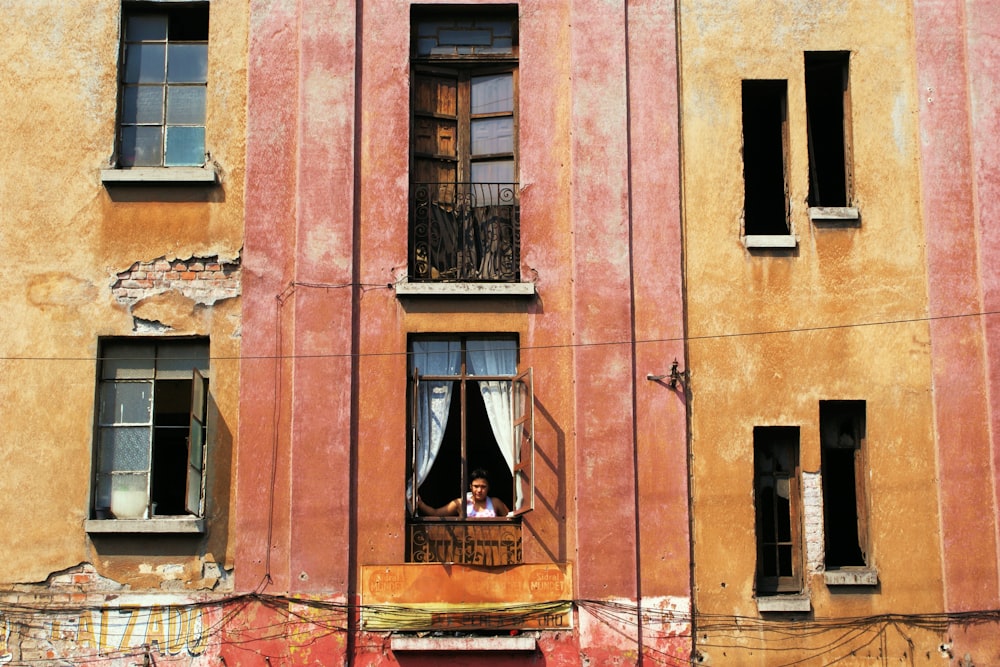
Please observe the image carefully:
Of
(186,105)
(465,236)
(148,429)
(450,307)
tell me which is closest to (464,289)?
(450,307)

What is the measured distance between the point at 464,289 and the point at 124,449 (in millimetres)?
3844

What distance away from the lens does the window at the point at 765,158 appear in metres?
14.1

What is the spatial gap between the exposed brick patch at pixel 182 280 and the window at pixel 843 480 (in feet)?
20.5

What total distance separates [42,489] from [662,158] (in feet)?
23.5

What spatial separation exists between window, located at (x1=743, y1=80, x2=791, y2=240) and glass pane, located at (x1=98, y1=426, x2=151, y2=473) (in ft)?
22.3

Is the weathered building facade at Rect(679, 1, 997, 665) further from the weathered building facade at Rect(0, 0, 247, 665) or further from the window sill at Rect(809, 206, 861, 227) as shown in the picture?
the weathered building facade at Rect(0, 0, 247, 665)

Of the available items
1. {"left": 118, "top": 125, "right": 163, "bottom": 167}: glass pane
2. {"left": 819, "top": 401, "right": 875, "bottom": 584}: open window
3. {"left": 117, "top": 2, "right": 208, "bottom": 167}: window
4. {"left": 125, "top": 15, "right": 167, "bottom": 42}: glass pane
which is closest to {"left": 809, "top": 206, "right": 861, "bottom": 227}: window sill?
{"left": 819, "top": 401, "right": 875, "bottom": 584}: open window

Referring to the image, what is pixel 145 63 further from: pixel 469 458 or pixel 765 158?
pixel 765 158

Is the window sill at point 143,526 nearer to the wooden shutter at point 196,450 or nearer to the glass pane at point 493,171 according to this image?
the wooden shutter at point 196,450

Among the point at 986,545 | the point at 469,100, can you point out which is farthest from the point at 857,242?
the point at 469,100

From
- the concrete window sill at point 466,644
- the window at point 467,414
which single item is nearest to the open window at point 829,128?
the window at point 467,414

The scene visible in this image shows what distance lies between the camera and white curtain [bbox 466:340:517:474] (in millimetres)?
13266

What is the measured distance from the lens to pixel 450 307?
13.4m

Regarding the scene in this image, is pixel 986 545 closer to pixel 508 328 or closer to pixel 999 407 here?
pixel 999 407
